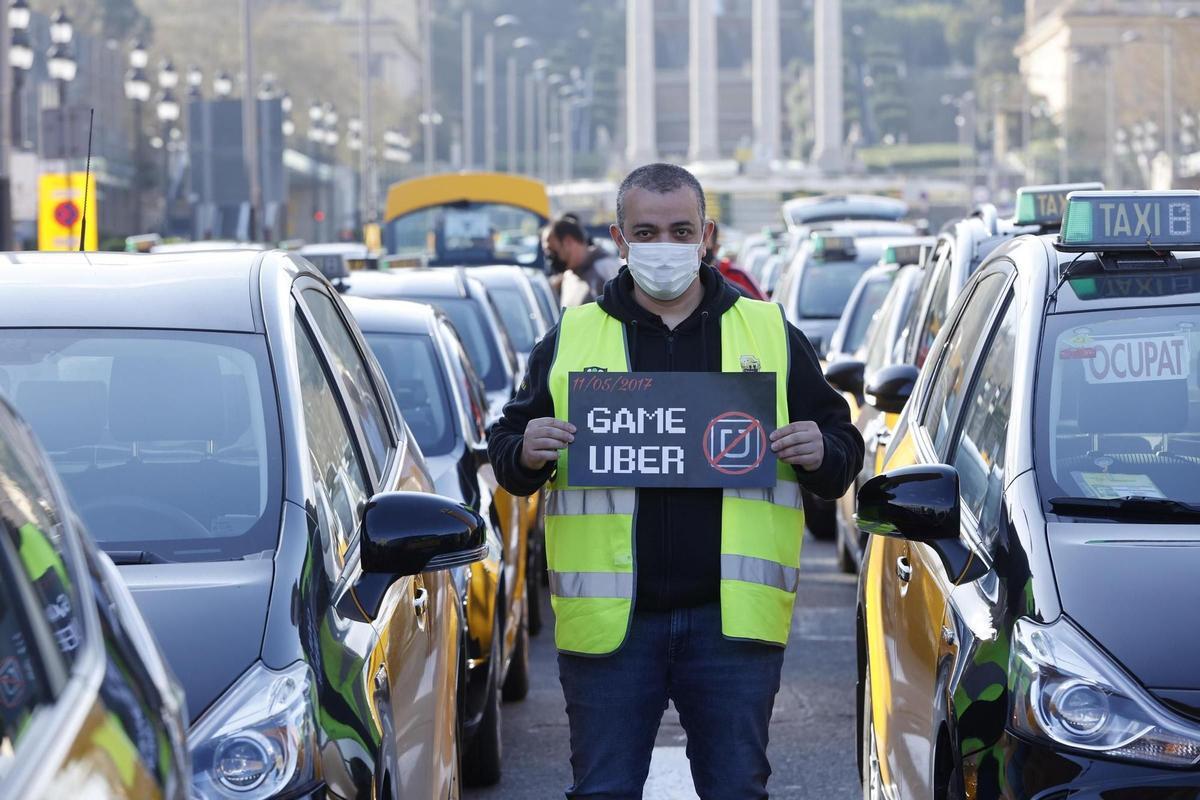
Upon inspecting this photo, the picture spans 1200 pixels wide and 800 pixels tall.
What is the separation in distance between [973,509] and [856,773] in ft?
7.90

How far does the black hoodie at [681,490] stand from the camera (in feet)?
14.2

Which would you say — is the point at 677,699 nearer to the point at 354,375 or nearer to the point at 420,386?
the point at 354,375

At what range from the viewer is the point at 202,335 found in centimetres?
456

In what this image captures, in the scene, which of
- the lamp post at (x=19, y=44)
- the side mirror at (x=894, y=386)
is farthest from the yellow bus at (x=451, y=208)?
the side mirror at (x=894, y=386)

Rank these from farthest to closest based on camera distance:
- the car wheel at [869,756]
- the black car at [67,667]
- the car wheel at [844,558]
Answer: the car wheel at [844,558], the car wheel at [869,756], the black car at [67,667]

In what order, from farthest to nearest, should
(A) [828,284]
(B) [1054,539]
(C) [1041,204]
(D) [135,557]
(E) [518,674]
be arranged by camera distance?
(A) [828,284], (E) [518,674], (C) [1041,204], (B) [1054,539], (D) [135,557]

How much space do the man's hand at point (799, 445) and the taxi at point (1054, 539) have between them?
31cm

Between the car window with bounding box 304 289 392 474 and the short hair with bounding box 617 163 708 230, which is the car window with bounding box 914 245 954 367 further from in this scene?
the short hair with bounding box 617 163 708 230

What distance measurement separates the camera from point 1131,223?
5.08m

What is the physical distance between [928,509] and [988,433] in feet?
1.47

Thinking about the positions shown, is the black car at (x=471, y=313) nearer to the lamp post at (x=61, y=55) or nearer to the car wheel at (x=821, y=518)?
the car wheel at (x=821, y=518)

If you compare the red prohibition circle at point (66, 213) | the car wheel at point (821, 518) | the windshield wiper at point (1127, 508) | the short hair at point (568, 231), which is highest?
the red prohibition circle at point (66, 213)

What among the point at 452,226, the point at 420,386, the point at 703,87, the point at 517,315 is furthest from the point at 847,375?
the point at 703,87

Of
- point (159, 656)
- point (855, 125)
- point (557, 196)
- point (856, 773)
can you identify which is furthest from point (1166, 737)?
point (855, 125)
